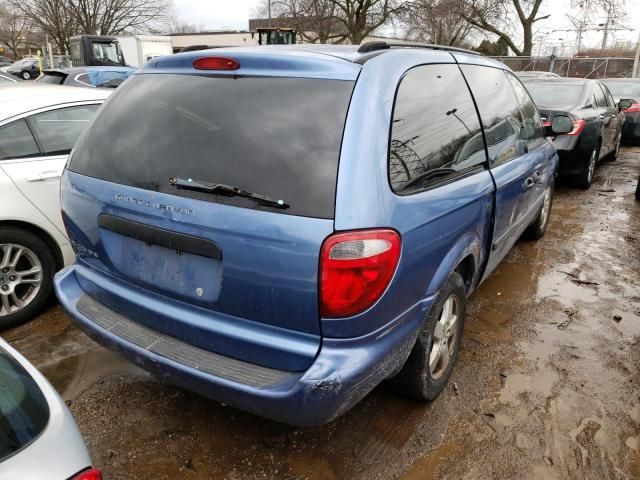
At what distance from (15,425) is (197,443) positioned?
1.36 metres

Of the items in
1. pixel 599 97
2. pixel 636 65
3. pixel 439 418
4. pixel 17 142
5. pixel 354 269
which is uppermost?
pixel 17 142

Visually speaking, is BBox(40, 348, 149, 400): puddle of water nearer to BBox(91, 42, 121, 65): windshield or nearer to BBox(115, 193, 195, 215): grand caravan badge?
BBox(115, 193, 195, 215): grand caravan badge

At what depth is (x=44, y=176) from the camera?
3580 mm

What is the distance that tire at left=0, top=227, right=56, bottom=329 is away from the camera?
3439 millimetres

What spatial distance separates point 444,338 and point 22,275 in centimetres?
286

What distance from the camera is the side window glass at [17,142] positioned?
3.54 m

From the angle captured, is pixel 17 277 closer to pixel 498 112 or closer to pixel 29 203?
pixel 29 203

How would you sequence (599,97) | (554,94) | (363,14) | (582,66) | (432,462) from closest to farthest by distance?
(432,462) → (554,94) → (599,97) → (582,66) → (363,14)

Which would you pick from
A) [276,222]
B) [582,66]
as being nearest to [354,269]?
[276,222]

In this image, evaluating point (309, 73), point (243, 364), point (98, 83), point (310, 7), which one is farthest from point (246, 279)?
point (310, 7)

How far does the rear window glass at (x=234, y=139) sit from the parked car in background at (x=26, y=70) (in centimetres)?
3032

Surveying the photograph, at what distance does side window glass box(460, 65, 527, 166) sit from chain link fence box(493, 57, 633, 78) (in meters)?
26.2

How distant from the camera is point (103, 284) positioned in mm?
2438

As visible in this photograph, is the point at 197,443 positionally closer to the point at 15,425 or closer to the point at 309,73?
the point at 15,425
